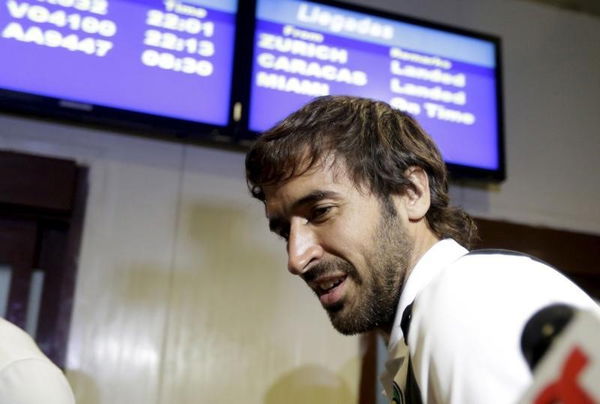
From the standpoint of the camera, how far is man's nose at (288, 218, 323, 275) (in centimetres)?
112

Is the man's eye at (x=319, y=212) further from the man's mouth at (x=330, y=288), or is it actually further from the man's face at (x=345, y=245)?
the man's mouth at (x=330, y=288)

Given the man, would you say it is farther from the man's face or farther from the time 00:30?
the time 00:30

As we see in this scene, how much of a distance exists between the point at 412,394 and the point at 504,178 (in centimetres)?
146

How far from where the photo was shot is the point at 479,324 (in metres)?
0.61

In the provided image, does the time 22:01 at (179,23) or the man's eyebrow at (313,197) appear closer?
the man's eyebrow at (313,197)

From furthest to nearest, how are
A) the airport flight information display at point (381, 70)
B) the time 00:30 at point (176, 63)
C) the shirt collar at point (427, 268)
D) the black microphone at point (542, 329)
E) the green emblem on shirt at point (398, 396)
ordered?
the airport flight information display at point (381, 70), the time 00:30 at point (176, 63), the shirt collar at point (427, 268), the green emblem on shirt at point (398, 396), the black microphone at point (542, 329)

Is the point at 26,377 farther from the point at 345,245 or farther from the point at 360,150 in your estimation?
the point at 360,150

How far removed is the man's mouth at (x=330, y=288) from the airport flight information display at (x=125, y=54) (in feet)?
2.85

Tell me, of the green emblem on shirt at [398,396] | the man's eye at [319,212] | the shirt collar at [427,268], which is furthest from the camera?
the man's eye at [319,212]

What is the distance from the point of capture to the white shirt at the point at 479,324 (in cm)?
57

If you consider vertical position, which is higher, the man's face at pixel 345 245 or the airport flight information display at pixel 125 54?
the airport flight information display at pixel 125 54

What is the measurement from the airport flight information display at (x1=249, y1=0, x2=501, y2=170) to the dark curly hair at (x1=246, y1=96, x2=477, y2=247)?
715mm

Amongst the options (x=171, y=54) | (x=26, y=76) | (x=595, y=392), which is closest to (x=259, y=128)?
(x=171, y=54)

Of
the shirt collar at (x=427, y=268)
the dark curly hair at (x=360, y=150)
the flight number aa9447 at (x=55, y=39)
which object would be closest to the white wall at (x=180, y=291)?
the flight number aa9447 at (x=55, y=39)
